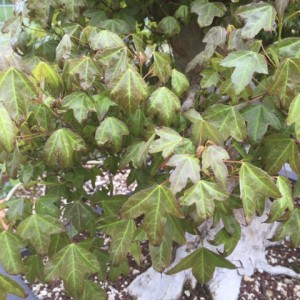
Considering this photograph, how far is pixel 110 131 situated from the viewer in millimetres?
1025

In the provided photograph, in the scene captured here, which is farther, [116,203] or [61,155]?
[116,203]

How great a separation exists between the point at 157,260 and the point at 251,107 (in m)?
0.43

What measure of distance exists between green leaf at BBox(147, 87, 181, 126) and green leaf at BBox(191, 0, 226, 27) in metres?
0.32

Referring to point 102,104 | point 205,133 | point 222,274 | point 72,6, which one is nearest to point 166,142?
point 205,133

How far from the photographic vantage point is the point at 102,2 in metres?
1.33

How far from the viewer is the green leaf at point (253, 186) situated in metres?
0.88

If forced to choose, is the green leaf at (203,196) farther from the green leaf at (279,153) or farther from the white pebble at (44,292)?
the white pebble at (44,292)

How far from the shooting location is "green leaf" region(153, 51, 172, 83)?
3.36 ft

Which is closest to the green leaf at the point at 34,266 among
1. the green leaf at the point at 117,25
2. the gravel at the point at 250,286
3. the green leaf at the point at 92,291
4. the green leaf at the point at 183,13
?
the green leaf at the point at 92,291

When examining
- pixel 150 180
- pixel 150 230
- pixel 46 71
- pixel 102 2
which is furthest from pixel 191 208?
pixel 102 2

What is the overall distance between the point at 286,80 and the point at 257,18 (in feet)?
0.57

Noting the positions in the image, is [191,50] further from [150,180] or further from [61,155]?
[61,155]

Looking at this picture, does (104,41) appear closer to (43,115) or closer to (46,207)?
(43,115)

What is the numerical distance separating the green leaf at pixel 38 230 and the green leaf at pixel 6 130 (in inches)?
9.3
